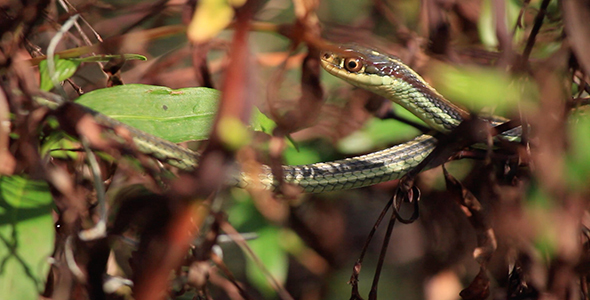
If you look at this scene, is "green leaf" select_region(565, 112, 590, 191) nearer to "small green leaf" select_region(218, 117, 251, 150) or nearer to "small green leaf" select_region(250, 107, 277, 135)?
"small green leaf" select_region(218, 117, 251, 150)

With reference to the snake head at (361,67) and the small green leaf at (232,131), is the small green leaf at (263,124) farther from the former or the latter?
the small green leaf at (232,131)

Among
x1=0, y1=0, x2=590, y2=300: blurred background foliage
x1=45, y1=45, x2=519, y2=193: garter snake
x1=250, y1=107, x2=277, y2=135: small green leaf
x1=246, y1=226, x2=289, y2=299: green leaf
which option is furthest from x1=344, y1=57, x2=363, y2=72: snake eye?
x1=246, y1=226, x2=289, y2=299: green leaf

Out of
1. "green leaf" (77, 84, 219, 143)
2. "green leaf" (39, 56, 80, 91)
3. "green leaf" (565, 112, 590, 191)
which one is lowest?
"green leaf" (77, 84, 219, 143)

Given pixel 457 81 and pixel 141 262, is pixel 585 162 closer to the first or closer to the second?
pixel 457 81

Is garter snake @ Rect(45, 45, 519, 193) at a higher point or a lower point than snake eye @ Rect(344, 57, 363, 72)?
lower

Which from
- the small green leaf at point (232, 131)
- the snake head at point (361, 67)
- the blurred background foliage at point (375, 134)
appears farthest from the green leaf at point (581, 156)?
the snake head at point (361, 67)

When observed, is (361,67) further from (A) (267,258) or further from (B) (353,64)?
(A) (267,258)

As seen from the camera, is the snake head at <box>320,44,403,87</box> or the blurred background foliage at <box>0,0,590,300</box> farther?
the snake head at <box>320,44,403,87</box>
